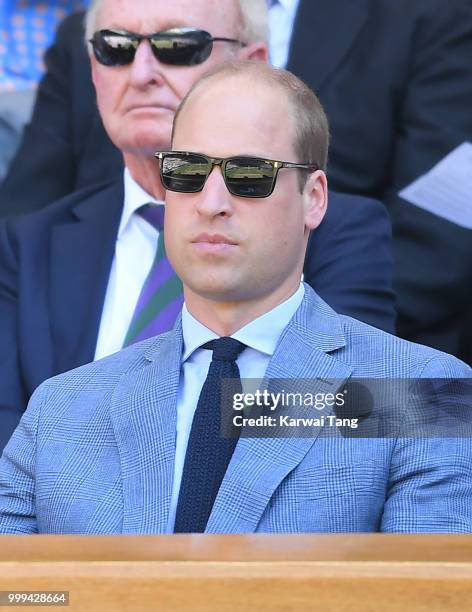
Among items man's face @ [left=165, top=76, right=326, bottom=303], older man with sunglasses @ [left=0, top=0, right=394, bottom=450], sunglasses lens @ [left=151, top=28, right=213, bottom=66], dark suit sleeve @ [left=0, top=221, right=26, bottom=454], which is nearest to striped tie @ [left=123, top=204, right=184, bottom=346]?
older man with sunglasses @ [left=0, top=0, right=394, bottom=450]

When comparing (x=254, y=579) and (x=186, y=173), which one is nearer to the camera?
(x=254, y=579)

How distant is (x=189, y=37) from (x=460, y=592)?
5.61ft

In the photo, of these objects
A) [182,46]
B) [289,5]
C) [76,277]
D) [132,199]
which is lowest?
[76,277]

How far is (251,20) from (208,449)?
134 centimetres

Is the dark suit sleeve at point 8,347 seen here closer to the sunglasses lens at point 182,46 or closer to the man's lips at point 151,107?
the man's lips at point 151,107

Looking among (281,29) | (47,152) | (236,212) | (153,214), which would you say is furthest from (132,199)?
(236,212)

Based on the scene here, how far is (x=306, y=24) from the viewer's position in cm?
333

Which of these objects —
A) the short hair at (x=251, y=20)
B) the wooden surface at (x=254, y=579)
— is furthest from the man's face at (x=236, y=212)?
the short hair at (x=251, y=20)

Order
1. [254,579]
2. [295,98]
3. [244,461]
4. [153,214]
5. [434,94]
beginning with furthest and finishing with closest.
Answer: [434,94] → [153,214] → [295,98] → [244,461] → [254,579]

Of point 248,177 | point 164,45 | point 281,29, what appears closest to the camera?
point 248,177

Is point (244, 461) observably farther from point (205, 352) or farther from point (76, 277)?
point (76, 277)

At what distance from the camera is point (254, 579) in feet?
4.08

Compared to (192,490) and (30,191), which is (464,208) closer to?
(30,191)

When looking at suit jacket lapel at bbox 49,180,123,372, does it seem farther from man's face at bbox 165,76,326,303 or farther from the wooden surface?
the wooden surface
